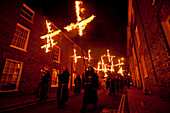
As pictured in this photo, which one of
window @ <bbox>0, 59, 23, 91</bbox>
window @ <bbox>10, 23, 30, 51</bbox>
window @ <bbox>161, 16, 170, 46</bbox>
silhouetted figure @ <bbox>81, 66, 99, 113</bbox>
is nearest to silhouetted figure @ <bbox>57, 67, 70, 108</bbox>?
silhouetted figure @ <bbox>81, 66, 99, 113</bbox>

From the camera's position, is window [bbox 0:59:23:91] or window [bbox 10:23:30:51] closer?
window [bbox 0:59:23:91]

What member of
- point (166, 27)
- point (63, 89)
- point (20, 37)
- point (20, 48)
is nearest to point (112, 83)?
point (63, 89)

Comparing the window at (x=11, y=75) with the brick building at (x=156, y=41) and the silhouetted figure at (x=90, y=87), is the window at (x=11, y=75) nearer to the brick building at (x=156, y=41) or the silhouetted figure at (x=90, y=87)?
the silhouetted figure at (x=90, y=87)

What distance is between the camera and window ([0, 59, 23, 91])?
6996mm

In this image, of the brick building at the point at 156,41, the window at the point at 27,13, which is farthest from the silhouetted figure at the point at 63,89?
the window at the point at 27,13

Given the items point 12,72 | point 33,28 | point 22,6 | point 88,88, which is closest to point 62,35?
point 33,28

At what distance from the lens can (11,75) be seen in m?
7.49

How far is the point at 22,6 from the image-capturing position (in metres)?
8.86

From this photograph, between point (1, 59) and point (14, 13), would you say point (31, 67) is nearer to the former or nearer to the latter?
point (1, 59)

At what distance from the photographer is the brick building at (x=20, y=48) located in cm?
709

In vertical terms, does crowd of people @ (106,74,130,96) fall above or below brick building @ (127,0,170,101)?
below

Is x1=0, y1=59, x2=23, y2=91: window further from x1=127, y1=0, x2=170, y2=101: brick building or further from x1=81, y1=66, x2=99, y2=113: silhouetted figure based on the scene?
x1=127, y1=0, x2=170, y2=101: brick building

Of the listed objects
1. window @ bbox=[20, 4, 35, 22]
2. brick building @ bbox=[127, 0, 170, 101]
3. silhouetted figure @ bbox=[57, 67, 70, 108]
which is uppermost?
window @ bbox=[20, 4, 35, 22]

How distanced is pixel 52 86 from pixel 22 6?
9.36m
